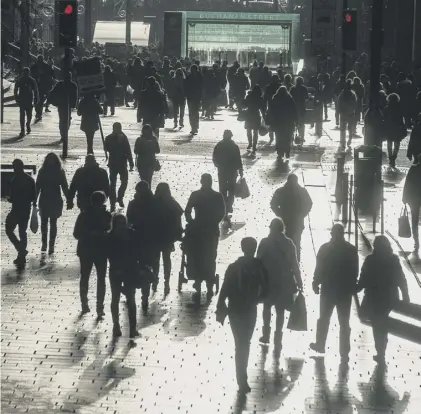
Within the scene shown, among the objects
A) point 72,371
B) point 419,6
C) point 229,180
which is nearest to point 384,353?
point 72,371

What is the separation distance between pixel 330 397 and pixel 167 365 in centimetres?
182

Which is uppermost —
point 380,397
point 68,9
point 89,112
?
point 68,9

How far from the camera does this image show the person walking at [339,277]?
1502 cm

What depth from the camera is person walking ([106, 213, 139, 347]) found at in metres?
15.8

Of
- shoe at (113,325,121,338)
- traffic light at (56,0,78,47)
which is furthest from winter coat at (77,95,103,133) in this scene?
shoe at (113,325,121,338)

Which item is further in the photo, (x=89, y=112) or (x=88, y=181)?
(x=89, y=112)

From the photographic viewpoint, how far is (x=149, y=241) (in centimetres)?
1778

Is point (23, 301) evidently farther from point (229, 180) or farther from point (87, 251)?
point (229, 180)

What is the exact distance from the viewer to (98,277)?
666 inches

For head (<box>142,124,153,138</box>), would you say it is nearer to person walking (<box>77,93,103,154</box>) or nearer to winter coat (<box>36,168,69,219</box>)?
winter coat (<box>36,168,69,219</box>)

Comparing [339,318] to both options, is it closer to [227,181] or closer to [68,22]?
[227,181]

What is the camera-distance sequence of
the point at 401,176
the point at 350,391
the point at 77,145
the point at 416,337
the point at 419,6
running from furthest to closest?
the point at 419,6 → the point at 77,145 → the point at 401,176 → the point at 416,337 → the point at 350,391

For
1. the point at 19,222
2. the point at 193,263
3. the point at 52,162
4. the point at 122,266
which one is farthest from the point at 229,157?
the point at 122,266

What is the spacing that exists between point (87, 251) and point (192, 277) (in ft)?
5.36
